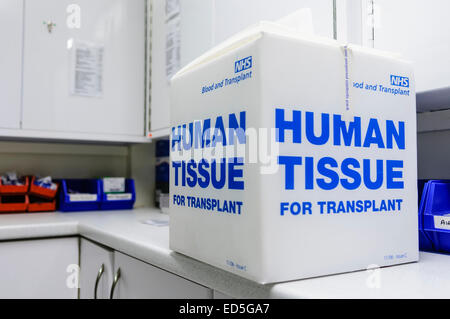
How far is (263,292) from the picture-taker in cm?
50

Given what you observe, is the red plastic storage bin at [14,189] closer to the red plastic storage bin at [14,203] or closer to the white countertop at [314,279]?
the red plastic storage bin at [14,203]

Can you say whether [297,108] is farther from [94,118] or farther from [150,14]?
[150,14]

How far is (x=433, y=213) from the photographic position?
709 mm

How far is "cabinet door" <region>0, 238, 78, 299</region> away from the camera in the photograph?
1210 millimetres

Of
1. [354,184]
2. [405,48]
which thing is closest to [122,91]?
[405,48]

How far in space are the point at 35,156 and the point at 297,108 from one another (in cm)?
160

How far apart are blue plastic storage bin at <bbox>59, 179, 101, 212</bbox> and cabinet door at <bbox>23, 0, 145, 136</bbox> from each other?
264 millimetres

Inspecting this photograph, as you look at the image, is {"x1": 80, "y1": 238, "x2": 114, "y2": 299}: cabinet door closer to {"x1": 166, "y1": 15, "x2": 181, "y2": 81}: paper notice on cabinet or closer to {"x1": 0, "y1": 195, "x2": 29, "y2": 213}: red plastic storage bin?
{"x1": 0, "y1": 195, "x2": 29, "y2": 213}: red plastic storage bin

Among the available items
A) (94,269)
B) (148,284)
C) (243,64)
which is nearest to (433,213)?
(243,64)

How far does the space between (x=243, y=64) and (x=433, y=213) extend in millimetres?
460

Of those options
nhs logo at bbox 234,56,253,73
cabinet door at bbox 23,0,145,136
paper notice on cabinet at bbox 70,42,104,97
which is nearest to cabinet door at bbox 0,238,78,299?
cabinet door at bbox 23,0,145,136

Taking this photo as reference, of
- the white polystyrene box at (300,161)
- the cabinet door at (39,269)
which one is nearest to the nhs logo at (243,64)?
the white polystyrene box at (300,161)

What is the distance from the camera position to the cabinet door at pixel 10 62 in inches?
58.9

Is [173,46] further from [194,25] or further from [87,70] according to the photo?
[87,70]
